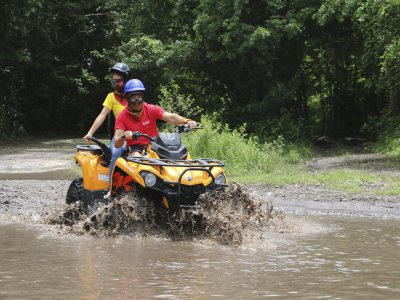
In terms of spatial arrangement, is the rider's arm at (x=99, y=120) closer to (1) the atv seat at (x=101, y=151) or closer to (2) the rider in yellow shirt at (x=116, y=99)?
(2) the rider in yellow shirt at (x=116, y=99)

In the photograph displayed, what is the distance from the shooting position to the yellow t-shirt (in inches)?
380

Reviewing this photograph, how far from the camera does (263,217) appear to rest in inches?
373

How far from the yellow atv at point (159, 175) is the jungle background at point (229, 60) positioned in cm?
1013

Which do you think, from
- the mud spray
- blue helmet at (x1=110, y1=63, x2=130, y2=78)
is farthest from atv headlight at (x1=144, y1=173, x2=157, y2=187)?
blue helmet at (x1=110, y1=63, x2=130, y2=78)

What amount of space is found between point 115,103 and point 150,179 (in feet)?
6.04

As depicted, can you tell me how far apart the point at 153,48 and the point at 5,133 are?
9.97m

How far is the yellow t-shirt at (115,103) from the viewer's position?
9664mm

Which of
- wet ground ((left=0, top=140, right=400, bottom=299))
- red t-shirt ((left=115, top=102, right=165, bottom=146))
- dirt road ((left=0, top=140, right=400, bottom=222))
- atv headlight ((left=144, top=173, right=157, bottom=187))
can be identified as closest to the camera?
wet ground ((left=0, top=140, right=400, bottom=299))

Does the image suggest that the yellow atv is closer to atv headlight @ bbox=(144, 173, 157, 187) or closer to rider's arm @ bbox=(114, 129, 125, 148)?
atv headlight @ bbox=(144, 173, 157, 187)

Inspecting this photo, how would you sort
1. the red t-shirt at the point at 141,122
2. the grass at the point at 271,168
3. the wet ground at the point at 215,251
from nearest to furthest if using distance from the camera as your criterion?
the wet ground at the point at 215,251, the red t-shirt at the point at 141,122, the grass at the point at 271,168

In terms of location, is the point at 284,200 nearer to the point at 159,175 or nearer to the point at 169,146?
the point at 169,146

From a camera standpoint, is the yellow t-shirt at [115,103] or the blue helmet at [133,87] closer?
the blue helmet at [133,87]

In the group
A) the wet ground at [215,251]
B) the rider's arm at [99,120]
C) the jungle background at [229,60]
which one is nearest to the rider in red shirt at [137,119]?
the rider's arm at [99,120]

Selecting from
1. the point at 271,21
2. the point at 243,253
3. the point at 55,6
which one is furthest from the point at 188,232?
the point at 55,6
